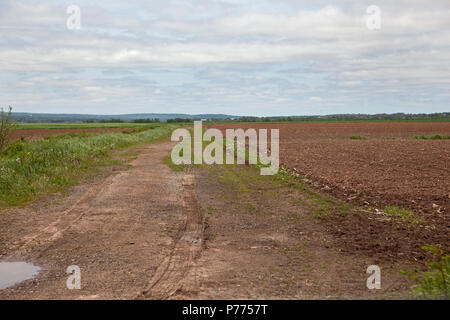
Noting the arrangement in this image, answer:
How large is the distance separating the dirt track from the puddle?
0.19 meters

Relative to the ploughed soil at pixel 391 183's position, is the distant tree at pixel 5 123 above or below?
above

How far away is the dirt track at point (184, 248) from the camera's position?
6.31 meters

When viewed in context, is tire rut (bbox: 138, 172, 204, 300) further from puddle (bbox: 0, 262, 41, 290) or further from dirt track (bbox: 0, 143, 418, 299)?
puddle (bbox: 0, 262, 41, 290)

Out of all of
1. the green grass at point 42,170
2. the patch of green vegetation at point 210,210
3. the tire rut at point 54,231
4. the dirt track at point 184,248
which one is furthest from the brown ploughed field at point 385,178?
the green grass at point 42,170

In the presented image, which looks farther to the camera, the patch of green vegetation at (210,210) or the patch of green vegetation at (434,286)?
the patch of green vegetation at (210,210)

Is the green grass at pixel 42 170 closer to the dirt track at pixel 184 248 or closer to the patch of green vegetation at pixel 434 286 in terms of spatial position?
the dirt track at pixel 184 248

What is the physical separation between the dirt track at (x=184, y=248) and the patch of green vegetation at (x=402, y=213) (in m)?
1.80

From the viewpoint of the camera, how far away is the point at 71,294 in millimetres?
6070

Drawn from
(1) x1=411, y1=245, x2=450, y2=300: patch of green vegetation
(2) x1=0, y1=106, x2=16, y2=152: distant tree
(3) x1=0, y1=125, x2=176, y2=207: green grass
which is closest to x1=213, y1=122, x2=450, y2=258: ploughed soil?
(1) x1=411, y1=245, x2=450, y2=300: patch of green vegetation

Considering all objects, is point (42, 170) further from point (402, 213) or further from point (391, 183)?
point (402, 213)

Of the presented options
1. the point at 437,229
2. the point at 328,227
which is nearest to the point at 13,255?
the point at 328,227

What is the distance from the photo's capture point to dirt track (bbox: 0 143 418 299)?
248 inches

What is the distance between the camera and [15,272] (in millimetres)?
7215
